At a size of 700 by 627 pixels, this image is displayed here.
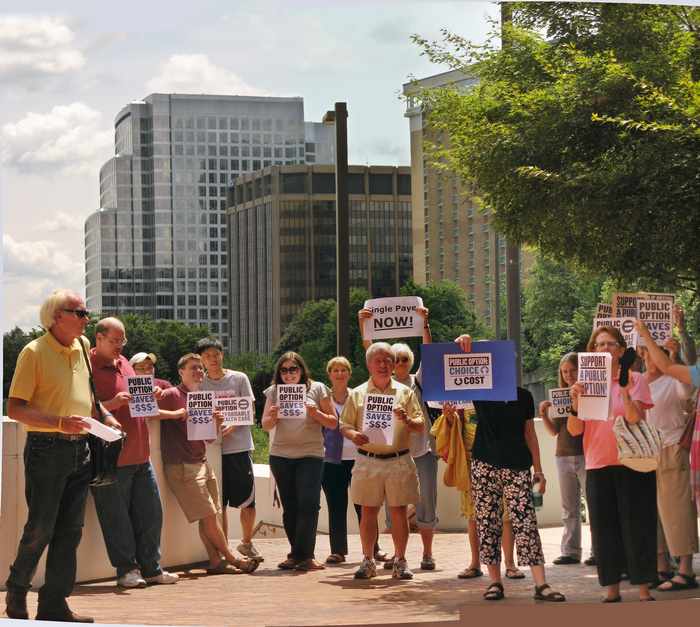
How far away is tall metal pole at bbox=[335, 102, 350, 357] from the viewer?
14750 millimetres

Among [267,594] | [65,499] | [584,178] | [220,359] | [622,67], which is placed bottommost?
[267,594]

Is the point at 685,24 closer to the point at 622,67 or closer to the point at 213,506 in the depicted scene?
the point at 622,67

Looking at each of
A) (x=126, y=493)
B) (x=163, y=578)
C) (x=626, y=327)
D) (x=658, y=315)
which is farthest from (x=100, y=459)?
(x=658, y=315)

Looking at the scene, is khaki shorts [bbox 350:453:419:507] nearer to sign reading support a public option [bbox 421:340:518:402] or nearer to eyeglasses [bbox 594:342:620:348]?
sign reading support a public option [bbox 421:340:518:402]

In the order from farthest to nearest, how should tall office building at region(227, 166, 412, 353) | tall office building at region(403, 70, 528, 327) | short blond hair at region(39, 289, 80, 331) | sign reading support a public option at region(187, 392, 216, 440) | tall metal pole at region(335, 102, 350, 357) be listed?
tall office building at region(227, 166, 412, 353), tall metal pole at region(335, 102, 350, 357), tall office building at region(403, 70, 528, 327), sign reading support a public option at region(187, 392, 216, 440), short blond hair at region(39, 289, 80, 331)

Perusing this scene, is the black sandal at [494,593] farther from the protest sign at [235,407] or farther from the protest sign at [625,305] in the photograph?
the protest sign at [235,407]

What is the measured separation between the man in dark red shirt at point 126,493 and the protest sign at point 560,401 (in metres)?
3.20

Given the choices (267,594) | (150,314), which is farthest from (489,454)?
(150,314)

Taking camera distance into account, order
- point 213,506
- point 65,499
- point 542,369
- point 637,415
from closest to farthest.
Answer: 1. point 65,499
2. point 637,415
3. point 213,506
4. point 542,369

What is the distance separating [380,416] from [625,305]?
200 cm

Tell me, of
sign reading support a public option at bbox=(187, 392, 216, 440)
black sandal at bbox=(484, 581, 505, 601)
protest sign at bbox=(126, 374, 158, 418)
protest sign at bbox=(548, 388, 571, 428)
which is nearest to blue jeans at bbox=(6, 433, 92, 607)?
protest sign at bbox=(126, 374, 158, 418)

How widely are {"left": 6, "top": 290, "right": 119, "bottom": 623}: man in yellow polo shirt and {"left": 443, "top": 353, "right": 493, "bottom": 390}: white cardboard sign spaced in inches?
107

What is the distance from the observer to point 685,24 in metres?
10.2

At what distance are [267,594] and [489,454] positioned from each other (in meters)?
1.95
